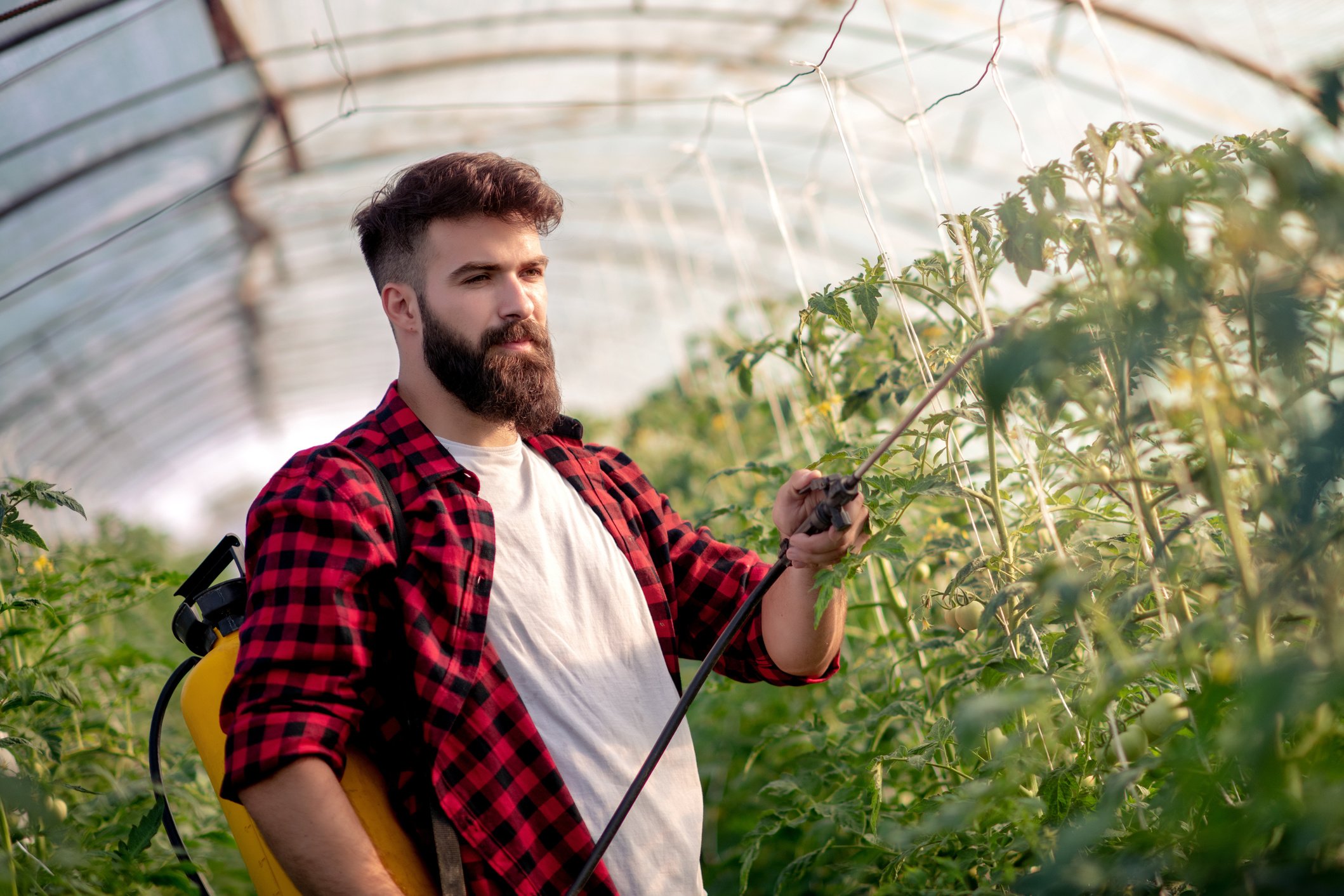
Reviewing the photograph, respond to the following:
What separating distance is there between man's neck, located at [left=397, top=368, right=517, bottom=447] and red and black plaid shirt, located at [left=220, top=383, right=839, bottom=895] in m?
0.11

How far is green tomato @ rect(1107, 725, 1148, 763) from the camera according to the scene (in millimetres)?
1136

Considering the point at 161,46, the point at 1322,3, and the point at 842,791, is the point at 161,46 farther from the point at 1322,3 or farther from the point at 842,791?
the point at 1322,3

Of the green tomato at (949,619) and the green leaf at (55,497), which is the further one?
the green tomato at (949,619)

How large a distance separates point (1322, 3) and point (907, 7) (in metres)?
1.77

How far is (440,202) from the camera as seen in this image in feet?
5.53

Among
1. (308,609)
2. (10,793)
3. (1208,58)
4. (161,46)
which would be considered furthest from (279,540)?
(1208,58)

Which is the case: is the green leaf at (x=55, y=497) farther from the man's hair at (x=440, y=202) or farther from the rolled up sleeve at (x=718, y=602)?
the rolled up sleeve at (x=718, y=602)

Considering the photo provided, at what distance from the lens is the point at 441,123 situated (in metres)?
6.09

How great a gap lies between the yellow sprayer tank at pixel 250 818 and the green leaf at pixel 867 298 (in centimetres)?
95

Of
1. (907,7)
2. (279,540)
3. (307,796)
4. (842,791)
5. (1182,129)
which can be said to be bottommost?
(842,791)

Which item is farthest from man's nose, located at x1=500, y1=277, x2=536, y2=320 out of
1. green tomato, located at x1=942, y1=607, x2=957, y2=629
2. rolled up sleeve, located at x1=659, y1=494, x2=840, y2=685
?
green tomato, located at x1=942, y1=607, x2=957, y2=629

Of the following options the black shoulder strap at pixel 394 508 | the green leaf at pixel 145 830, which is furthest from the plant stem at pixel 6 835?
the black shoulder strap at pixel 394 508

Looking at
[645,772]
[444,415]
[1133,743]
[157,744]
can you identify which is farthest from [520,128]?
[1133,743]

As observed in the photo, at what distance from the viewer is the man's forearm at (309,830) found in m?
1.30
